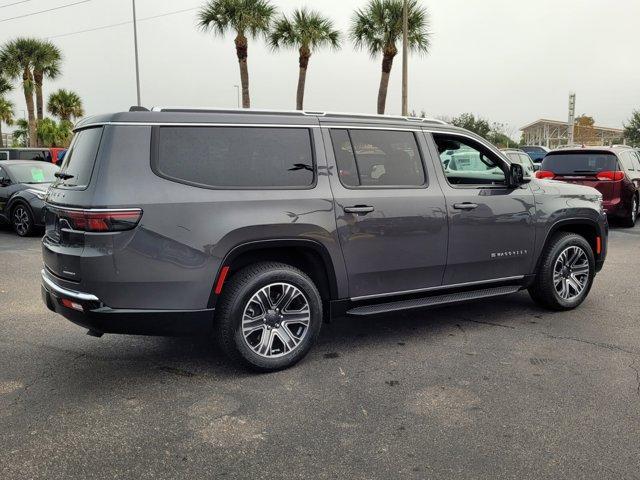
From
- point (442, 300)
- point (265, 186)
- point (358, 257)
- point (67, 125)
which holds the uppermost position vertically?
point (67, 125)

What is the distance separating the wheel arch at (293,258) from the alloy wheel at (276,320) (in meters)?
0.22

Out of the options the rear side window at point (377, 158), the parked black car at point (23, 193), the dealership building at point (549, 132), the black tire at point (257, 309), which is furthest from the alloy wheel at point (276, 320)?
the dealership building at point (549, 132)

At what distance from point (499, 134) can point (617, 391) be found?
7265 centimetres

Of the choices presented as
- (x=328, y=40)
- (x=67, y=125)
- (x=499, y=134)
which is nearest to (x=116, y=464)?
(x=328, y=40)

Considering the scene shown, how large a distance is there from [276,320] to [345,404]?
0.82 m

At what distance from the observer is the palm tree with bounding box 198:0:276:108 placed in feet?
86.0

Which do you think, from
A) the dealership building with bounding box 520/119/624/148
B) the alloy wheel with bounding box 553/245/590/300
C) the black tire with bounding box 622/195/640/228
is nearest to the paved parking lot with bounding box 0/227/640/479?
the alloy wheel with bounding box 553/245/590/300

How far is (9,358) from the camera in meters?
4.32

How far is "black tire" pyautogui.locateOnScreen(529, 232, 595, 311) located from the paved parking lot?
0.24 m

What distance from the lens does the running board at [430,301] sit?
4.33m

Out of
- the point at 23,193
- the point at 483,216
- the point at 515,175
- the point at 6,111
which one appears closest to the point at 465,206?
the point at 483,216

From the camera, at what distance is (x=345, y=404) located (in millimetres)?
3521

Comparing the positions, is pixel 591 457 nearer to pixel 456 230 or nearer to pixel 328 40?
pixel 456 230

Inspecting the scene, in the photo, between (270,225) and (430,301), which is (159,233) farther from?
(430,301)
